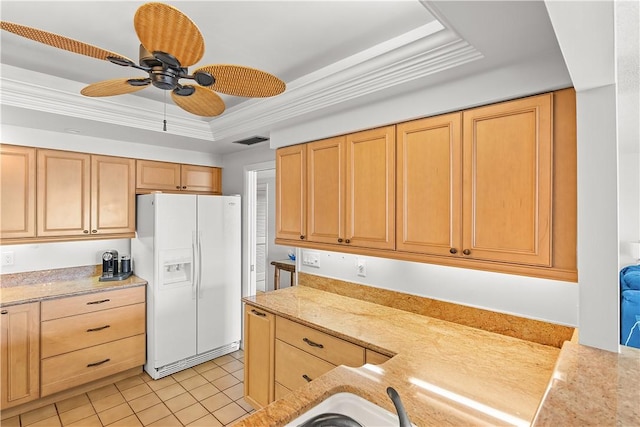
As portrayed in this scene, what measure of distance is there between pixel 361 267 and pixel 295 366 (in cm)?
85

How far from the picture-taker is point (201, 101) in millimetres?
1853

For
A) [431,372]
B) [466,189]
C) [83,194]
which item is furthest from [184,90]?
[83,194]

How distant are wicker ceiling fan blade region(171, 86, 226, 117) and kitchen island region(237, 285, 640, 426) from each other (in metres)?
1.41

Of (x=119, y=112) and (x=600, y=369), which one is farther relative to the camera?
(x=119, y=112)

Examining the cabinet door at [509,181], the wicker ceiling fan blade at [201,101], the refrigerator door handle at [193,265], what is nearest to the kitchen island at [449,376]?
the cabinet door at [509,181]

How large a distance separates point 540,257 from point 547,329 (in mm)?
471

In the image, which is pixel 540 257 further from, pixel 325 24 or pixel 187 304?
pixel 187 304

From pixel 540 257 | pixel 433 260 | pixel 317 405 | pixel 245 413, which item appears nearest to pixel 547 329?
pixel 540 257

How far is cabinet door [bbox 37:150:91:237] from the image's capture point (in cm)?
281

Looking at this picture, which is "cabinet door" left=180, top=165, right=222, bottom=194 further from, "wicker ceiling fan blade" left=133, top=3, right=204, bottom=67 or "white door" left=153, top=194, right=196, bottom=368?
"wicker ceiling fan blade" left=133, top=3, right=204, bottom=67

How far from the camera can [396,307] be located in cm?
226

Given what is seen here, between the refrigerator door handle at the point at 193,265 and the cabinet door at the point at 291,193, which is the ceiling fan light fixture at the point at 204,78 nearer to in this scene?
the cabinet door at the point at 291,193

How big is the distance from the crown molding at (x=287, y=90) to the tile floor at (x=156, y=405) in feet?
7.64

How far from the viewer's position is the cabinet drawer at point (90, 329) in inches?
103
